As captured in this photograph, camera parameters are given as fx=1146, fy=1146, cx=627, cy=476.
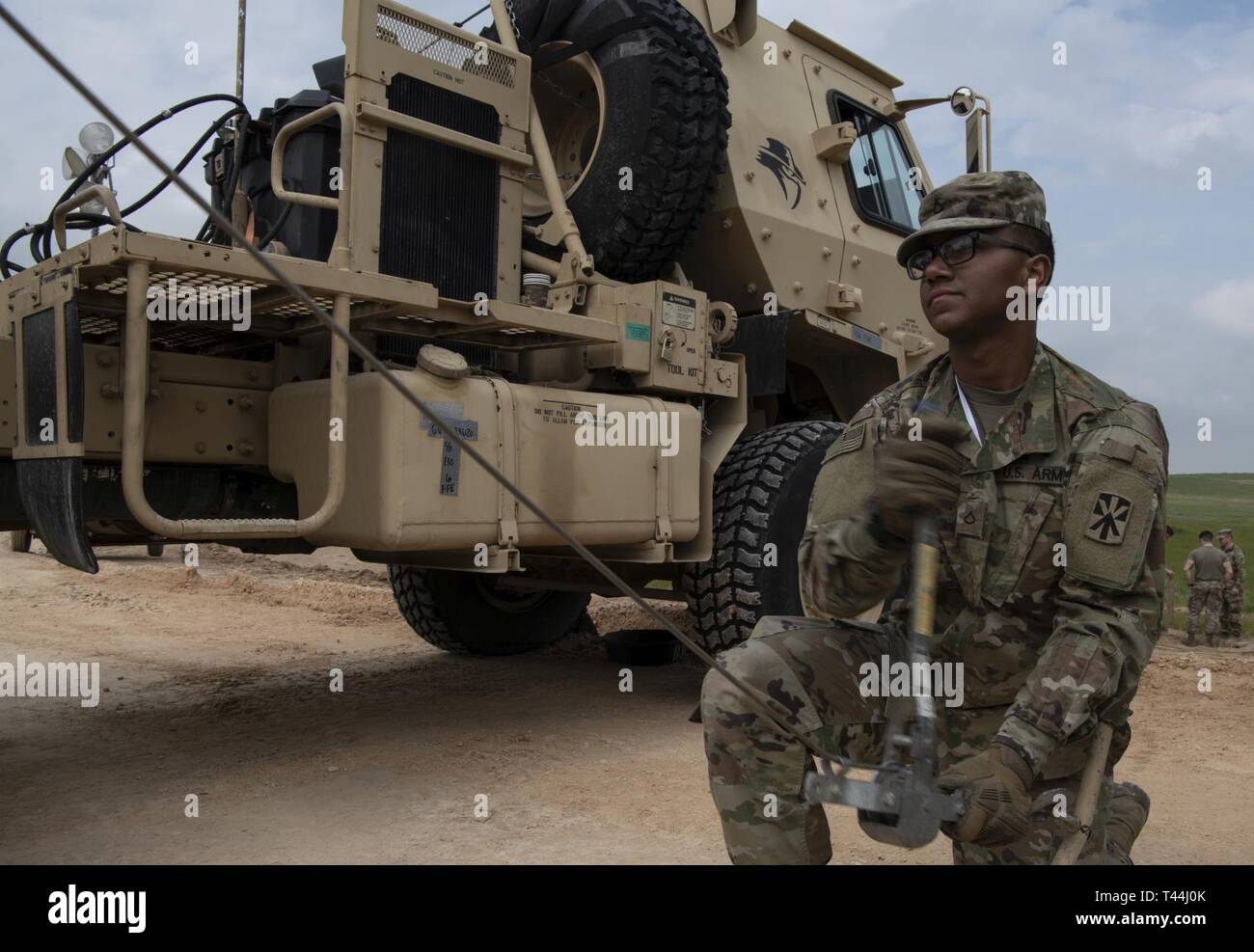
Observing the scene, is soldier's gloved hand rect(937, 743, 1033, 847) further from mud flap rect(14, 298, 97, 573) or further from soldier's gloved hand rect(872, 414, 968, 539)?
mud flap rect(14, 298, 97, 573)

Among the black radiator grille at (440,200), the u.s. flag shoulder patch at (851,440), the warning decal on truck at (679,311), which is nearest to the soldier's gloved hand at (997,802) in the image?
the u.s. flag shoulder patch at (851,440)

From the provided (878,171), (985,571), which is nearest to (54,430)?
(985,571)

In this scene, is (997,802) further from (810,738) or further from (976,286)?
(976,286)

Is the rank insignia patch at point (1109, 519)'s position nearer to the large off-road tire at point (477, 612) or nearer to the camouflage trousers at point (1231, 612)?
the large off-road tire at point (477, 612)

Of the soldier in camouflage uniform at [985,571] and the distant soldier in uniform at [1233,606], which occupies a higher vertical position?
the soldier in camouflage uniform at [985,571]

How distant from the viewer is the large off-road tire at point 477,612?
6.39 m

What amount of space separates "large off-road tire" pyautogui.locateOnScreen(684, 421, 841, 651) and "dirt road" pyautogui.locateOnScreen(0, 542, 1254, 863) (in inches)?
20.8

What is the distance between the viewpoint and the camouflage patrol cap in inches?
95.1

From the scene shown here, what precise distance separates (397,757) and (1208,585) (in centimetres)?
852

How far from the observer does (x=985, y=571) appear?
2463 mm

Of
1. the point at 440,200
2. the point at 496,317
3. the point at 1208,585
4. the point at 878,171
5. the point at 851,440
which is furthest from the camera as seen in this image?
the point at 1208,585

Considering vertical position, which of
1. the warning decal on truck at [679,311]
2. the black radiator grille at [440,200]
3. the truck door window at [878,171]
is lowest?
the warning decal on truck at [679,311]

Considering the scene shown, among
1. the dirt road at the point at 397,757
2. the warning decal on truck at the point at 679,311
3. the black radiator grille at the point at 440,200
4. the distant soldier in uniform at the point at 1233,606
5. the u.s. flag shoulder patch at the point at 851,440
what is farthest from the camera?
the distant soldier in uniform at the point at 1233,606

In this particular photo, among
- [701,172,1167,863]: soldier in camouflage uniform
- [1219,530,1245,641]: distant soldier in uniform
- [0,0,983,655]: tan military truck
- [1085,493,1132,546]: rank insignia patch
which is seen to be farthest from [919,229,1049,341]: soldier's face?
[1219,530,1245,641]: distant soldier in uniform
